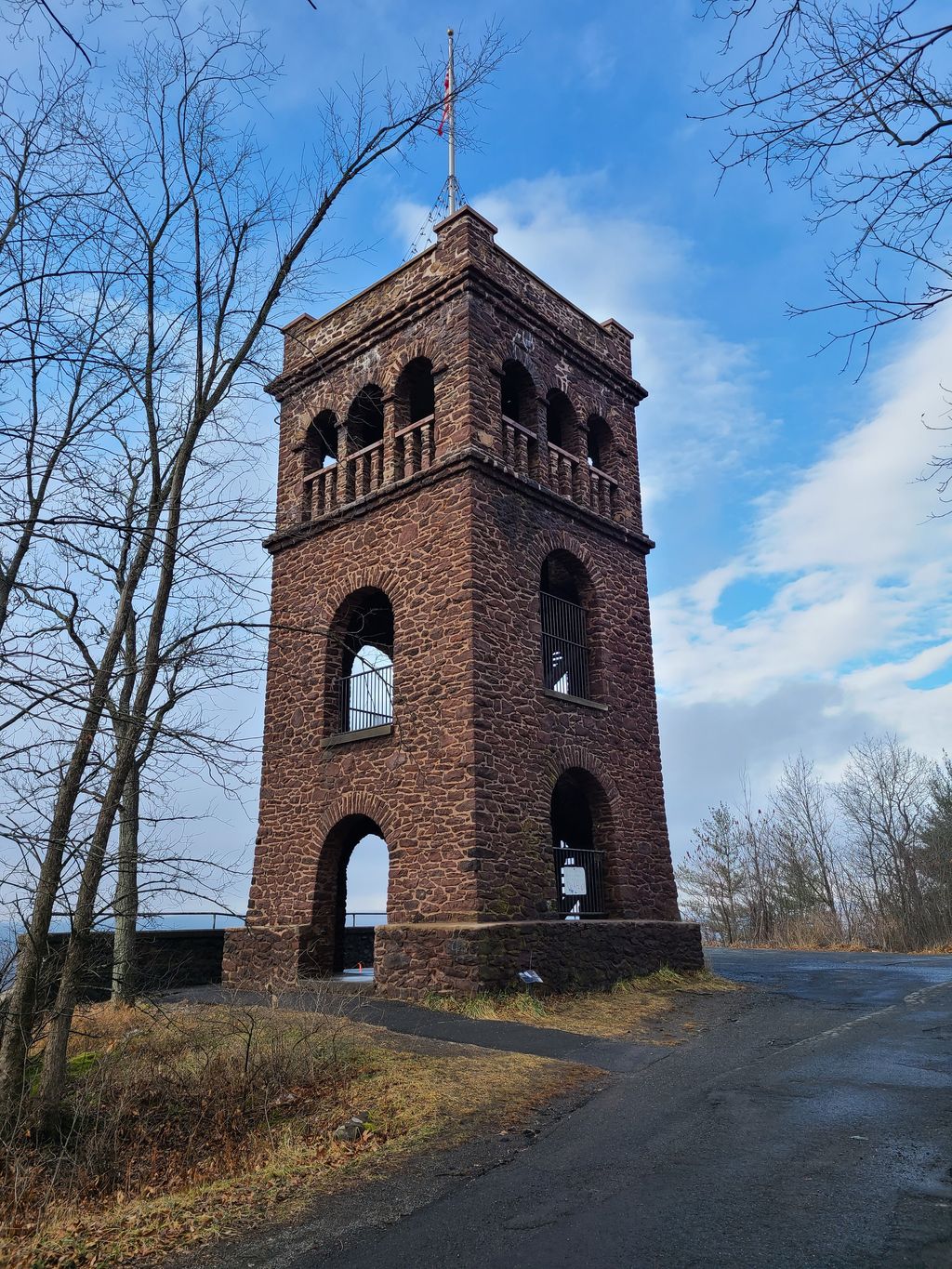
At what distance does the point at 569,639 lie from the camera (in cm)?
1499

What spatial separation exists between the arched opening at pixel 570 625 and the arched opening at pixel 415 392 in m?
3.52

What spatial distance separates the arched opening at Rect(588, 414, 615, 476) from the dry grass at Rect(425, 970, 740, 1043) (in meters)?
9.40

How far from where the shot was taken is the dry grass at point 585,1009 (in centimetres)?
973

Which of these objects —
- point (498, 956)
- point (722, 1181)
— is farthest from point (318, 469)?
point (722, 1181)

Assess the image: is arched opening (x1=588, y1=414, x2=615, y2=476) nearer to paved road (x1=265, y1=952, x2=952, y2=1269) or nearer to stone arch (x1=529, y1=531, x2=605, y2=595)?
stone arch (x1=529, y1=531, x2=605, y2=595)

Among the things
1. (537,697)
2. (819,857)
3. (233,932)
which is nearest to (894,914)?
(819,857)

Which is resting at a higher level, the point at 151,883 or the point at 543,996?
the point at 151,883

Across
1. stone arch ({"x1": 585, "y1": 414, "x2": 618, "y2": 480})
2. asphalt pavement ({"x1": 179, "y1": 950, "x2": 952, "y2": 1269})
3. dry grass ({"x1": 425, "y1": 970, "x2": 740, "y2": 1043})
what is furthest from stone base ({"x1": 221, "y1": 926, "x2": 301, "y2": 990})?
stone arch ({"x1": 585, "y1": 414, "x2": 618, "y2": 480})

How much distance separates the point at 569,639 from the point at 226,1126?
998 cm

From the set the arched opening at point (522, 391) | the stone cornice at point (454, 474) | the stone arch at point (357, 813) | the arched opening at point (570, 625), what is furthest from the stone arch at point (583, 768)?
the arched opening at point (522, 391)

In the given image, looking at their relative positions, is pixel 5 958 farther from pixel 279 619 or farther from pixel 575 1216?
pixel 279 619

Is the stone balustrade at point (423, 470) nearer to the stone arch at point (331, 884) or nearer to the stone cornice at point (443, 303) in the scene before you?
the stone cornice at point (443, 303)

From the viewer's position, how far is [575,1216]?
13.9 ft

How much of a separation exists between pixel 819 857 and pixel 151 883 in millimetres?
29183
